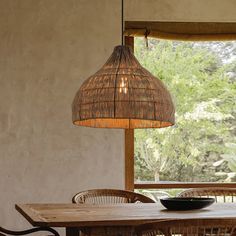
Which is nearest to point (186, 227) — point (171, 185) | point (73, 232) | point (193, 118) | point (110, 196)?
point (73, 232)

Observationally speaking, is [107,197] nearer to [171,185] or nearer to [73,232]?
[171,185]

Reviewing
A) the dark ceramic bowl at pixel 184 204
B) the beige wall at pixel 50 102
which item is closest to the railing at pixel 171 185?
the beige wall at pixel 50 102

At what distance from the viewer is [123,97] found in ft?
9.53

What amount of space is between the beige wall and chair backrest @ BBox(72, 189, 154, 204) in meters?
0.60

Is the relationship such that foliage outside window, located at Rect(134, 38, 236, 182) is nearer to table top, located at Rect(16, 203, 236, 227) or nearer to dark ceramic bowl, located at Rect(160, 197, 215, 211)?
table top, located at Rect(16, 203, 236, 227)

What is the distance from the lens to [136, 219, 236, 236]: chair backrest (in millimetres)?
2020

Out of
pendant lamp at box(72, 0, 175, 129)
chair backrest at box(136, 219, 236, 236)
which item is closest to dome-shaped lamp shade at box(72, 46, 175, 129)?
pendant lamp at box(72, 0, 175, 129)

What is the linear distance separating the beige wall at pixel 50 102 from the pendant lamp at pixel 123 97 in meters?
1.60

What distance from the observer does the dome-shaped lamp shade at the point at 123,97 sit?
2882 mm

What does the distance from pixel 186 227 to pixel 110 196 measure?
1948mm

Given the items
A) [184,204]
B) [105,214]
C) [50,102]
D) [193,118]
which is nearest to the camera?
[105,214]

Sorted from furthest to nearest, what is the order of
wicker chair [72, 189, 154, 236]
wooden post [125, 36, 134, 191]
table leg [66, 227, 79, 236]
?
wooden post [125, 36, 134, 191] < wicker chair [72, 189, 154, 236] < table leg [66, 227, 79, 236]

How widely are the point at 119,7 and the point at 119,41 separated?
0.96 feet

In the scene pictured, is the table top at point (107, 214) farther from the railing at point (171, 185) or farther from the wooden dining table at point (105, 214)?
the railing at point (171, 185)
